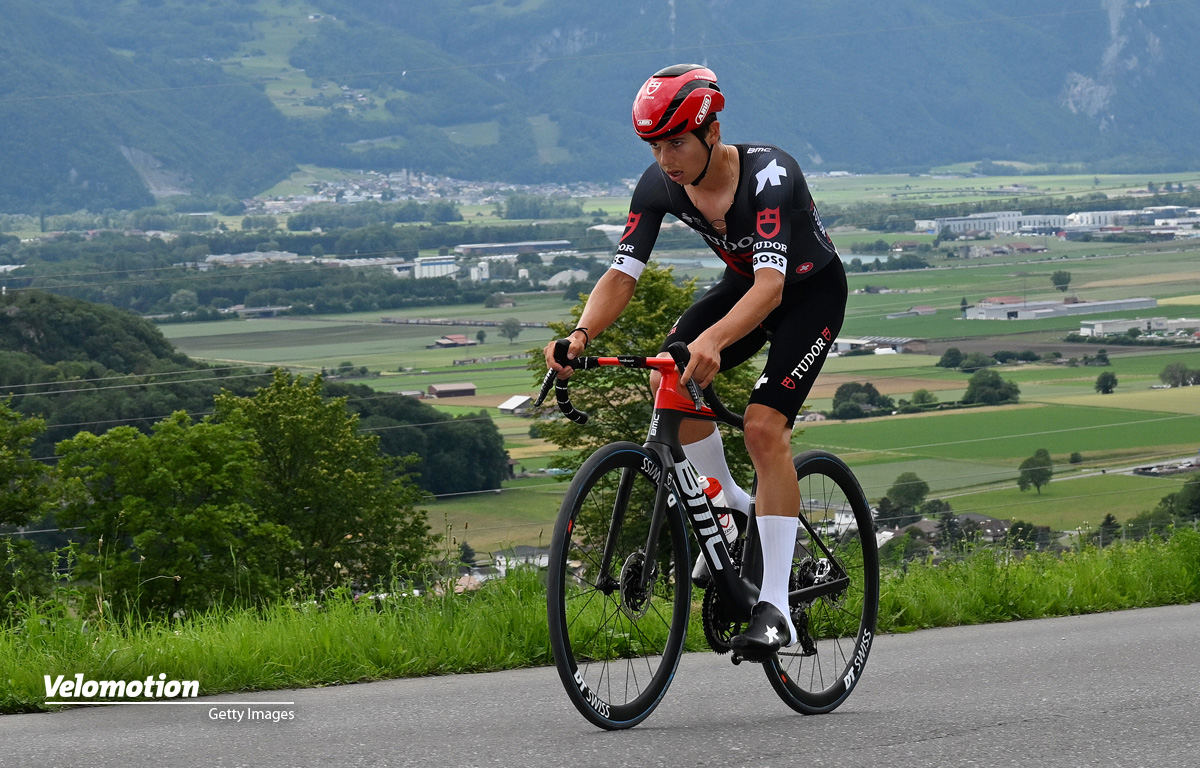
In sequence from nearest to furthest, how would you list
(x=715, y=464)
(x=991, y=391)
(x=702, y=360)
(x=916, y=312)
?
(x=702, y=360) < (x=715, y=464) < (x=991, y=391) < (x=916, y=312)

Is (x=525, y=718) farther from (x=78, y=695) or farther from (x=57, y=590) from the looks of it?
(x=57, y=590)

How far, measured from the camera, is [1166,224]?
180000 millimetres

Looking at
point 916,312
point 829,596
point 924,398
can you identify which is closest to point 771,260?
point 829,596

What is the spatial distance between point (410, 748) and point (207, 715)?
0.88 metres

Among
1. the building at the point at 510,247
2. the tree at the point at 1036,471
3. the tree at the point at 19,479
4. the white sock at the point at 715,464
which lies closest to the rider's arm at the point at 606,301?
the white sock at the point at 715,464

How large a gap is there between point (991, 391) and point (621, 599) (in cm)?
10057

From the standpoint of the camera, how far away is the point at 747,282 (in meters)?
4.81

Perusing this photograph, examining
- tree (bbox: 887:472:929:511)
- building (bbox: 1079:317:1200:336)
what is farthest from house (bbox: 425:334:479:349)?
tree (bbox: 887:472:929:511)

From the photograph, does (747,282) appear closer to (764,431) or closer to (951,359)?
Answer: (764,431)

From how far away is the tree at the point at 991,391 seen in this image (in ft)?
327

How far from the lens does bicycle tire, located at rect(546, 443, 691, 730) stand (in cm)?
422

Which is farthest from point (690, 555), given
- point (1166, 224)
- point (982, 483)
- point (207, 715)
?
point (1166, 224)

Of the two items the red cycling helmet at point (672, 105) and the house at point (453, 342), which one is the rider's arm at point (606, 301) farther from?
the house at point (453, 342)

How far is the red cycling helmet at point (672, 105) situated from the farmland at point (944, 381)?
28.5 metres
